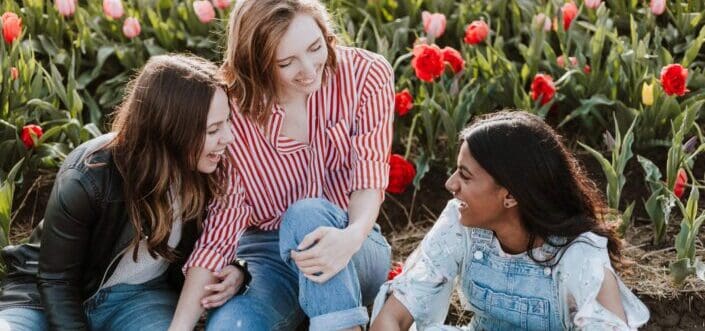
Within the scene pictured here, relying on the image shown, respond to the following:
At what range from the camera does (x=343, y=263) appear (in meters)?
2.75

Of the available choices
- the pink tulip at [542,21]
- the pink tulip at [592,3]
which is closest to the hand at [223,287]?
the pink tulip at [542,21]

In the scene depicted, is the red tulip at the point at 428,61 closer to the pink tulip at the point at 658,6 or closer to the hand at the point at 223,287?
the pink tulip at the point at 658,6

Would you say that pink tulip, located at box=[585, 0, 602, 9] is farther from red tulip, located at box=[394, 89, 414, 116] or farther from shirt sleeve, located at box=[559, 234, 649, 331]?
shirt sleeve, located at box=[559, 234, 649, 331]

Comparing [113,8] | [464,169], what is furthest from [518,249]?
[113,8]

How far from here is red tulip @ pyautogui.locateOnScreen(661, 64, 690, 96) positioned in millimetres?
3428

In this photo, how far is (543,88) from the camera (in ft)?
12.1

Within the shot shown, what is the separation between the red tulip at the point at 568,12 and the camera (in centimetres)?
396

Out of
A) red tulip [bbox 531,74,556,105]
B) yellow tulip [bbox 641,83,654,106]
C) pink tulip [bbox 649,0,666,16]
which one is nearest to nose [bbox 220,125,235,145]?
red tulip [bbox 531,74,556,105]

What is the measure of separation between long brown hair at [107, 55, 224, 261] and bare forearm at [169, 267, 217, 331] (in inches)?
5.2

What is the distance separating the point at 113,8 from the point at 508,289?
7.24ft

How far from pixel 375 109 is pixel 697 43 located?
1.44 metres

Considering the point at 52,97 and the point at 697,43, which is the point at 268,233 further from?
the point at 697,43

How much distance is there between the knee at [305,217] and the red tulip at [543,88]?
116 cm

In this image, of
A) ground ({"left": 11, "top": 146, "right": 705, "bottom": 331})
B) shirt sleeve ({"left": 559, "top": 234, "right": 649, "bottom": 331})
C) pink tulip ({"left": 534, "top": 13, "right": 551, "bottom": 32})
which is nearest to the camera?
shirt sleeve ({"left": 559, "top": 234, "right": 649, "bottom": 331})
